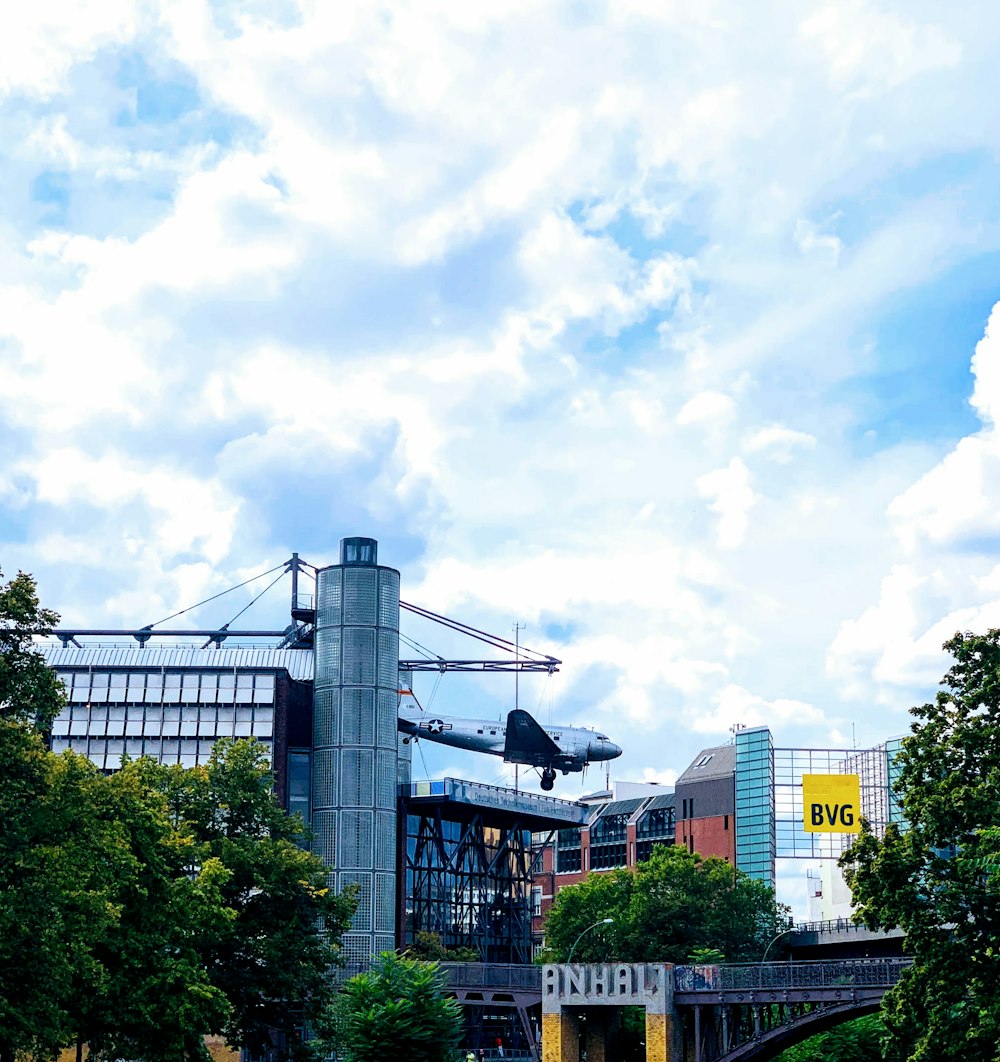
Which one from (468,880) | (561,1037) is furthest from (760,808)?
(561,1037)

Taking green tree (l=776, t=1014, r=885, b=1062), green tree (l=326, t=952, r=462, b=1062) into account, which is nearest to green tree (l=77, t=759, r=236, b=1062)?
green tree (l=326, t=952, r=462, b=1062)

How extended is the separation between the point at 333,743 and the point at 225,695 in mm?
8746

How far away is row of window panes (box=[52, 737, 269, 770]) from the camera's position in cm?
Result: 10719

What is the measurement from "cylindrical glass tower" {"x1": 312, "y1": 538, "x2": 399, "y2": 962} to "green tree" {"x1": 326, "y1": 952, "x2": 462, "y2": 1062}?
4904 cm

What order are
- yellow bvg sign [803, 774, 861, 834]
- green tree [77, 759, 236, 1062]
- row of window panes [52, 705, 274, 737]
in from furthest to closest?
yellow bvg sign [803, 774, 861, 834]
row of window panes [52, 705, 274, 737]
green tree [77, 759, 236, 1062]

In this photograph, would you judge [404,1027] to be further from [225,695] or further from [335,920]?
[225,695]

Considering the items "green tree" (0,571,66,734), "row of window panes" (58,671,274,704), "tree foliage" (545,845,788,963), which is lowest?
"tree foliage" (545,845,788,963)

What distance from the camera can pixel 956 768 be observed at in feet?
Answer: 163

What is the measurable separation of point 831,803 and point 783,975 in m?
73.2

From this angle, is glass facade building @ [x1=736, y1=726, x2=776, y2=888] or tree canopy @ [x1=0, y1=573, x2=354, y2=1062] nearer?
tree canopy @ [x1=0, y1=573, x2=354, y2=1062]

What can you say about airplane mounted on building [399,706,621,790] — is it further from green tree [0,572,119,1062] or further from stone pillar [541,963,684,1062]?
green tree [0,572,119,1062]

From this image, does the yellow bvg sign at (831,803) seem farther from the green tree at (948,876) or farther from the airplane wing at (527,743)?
the green tree at (948,876)

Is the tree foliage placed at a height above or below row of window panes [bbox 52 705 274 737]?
below

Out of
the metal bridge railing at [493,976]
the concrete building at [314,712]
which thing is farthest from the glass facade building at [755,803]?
the metal bridge railing at [493,976]
